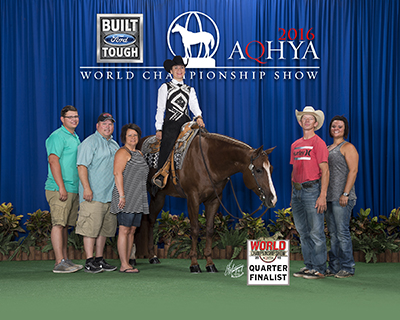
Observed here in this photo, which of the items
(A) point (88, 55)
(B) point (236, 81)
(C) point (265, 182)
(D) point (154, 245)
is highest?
(A) point (88, 55)

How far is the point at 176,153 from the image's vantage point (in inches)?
197

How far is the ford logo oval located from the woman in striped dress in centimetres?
236

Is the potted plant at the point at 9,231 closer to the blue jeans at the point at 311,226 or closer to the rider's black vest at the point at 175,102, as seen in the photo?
the rider's black vest at the point at 175,102

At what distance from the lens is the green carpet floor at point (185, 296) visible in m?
3.15

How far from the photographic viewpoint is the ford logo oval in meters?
6.54

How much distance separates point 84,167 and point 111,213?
622 mm

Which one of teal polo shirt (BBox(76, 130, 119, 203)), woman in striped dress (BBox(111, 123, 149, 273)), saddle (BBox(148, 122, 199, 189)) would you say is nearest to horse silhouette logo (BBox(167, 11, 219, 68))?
saddle (BBox(148, 122, 199, 189))

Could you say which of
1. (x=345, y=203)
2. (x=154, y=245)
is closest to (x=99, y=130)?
(x=154, y=245)

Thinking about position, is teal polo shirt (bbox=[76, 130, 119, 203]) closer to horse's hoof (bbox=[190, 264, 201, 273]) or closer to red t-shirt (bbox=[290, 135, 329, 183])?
horse's hoof (bbox=[190, 264, 201, 273])

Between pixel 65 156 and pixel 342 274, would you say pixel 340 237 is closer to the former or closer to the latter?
pixel 342 274

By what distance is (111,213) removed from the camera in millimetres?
4789

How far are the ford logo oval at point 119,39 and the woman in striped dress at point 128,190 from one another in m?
2.36

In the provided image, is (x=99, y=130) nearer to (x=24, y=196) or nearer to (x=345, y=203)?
(x=24, y=196)

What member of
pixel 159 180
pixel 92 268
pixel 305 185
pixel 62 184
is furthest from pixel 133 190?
pixel 305 185
